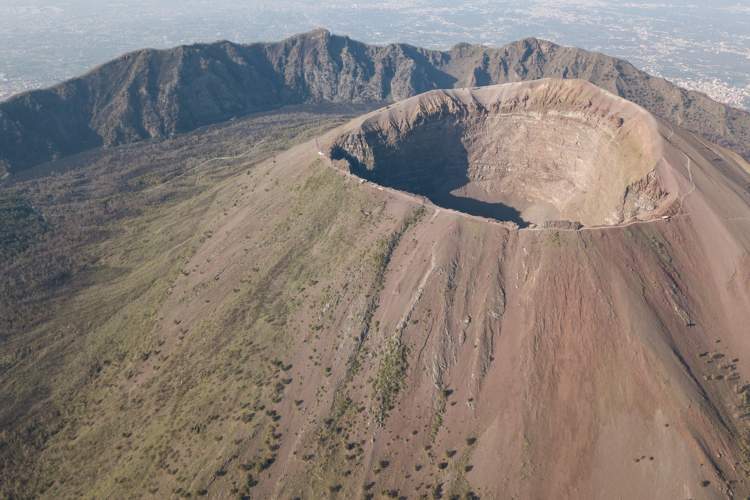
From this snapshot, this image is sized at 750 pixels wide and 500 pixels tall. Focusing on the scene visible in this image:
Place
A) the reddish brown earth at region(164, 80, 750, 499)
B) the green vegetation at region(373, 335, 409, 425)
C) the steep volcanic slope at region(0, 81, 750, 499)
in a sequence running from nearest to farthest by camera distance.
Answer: the reddish brown earth at region(164, 80, 750, 499) → the steep volcanic slope at region(0, 81, 750, 499) → the green vegetation at region(373, 335, 409, 425)

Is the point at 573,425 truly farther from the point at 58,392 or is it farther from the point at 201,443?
the point at 58,392

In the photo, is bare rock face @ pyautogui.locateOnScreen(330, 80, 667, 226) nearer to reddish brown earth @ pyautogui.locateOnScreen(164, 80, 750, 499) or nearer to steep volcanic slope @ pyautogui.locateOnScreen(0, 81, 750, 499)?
steep volcanic slope @ pyautogui.locateOnScreen(0, 81, 750, 499)

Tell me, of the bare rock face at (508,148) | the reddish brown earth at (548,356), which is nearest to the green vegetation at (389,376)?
the reddish brown earth at (548,356)

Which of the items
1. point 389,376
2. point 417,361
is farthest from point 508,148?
point 389,376

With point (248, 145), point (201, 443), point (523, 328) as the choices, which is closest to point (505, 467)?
point (523, 328)

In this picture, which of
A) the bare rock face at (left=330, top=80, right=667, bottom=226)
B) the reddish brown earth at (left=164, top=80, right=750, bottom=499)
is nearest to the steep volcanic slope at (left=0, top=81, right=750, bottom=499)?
the reddish brown earth at (left=164, top=80, right=750, bottom=499)

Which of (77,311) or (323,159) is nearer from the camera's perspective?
(77,311)
